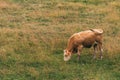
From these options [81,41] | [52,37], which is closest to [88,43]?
[81,41]

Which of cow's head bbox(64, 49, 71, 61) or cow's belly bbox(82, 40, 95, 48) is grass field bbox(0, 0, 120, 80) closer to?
cow's head bbox(64, 49, 71, 61)

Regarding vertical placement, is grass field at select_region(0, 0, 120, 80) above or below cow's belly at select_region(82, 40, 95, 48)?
below

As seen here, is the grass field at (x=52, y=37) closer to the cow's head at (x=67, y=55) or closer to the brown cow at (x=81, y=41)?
the cow's head at (x=67, y=55)

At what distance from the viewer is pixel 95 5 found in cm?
1920

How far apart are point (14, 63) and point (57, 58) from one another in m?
1.40

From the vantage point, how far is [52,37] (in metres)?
13.0

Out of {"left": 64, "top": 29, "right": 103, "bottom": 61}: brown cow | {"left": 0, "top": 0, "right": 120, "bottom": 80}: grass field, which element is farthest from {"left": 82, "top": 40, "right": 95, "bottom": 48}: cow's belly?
{"left": 0, "top": 0, "right": 120, "bottom": 80}: grass field

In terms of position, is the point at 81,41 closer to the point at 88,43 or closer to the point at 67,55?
the point at 88,43

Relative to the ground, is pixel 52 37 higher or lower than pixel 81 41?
lower

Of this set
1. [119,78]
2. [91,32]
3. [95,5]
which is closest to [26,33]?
[91,32]

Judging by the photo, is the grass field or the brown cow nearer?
the grass field

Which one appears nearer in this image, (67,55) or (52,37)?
(67,55)

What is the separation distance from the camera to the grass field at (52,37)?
32.6 ft

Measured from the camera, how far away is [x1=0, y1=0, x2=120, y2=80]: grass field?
993 centimetres
